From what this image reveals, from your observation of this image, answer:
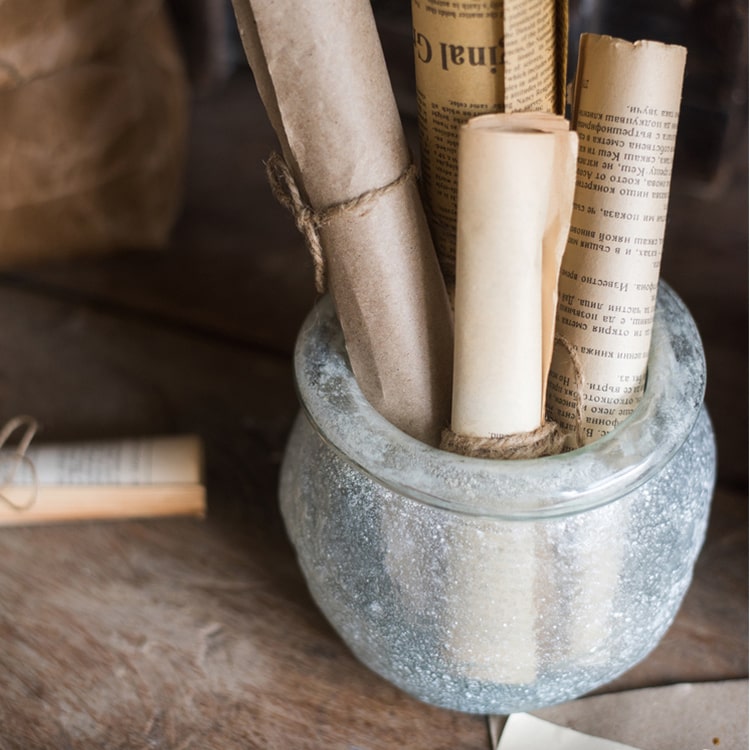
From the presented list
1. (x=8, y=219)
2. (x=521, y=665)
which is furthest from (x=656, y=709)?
(x=8, y=219)

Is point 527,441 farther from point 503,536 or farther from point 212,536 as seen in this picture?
point 212,536

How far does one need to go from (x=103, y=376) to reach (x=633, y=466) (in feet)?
1.17

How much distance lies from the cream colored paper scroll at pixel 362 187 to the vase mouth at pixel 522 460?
0.8 inches

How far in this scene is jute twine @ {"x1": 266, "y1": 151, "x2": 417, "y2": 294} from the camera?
1.08 feet

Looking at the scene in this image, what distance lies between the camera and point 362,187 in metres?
0.33

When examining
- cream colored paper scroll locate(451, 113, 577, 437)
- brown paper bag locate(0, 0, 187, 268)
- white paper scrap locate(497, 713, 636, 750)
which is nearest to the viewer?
cream colored paper scroll locate(451, 113, 577, 437)

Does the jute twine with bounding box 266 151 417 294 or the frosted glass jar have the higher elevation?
the jute twine with bounding box 266 151 417 294

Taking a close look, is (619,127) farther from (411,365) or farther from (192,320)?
(192,320)

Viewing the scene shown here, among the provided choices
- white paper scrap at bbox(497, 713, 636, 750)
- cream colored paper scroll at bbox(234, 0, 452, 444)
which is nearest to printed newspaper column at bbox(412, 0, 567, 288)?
cream colored paper scroll at bbox(234, 0, 452, 444)

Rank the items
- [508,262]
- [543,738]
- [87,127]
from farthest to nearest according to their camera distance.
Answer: [87,127], [543,738], [508,262]

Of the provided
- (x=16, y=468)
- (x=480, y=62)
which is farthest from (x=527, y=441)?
(x=16, y=468)

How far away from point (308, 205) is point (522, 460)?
0.11m

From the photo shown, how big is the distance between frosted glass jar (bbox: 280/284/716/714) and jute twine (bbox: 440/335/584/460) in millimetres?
16

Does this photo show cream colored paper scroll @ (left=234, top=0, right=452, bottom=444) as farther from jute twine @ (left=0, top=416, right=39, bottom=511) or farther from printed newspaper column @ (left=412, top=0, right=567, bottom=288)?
jute twine @ (left=0, top=416, right=39, bottom=511)
